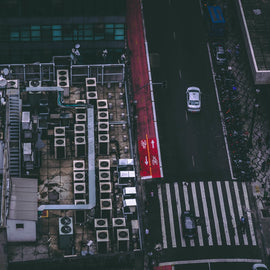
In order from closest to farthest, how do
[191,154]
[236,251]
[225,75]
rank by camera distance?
[236,251], [191,154], [225,75]

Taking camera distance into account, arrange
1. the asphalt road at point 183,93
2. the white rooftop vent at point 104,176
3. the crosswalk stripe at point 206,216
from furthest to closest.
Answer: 1. the asphalt road at point 183,93
2. the crosswalk stripe at point 206,216
3. the white rooftop vent at point 104,176

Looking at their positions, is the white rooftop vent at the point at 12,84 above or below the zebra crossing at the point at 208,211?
above

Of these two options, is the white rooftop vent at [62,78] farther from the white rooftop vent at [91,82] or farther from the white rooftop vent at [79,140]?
the white rooftop vent at [79,140]

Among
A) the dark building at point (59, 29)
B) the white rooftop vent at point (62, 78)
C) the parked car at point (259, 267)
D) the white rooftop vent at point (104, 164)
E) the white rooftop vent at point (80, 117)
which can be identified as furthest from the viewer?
the dark building at point (59, 29)

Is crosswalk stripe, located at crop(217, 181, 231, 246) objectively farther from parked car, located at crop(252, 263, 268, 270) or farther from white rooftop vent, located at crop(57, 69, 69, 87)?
white rooftop vent, located at crop(57, 69, 69, 87)

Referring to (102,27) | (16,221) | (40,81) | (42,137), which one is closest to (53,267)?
(16,221)

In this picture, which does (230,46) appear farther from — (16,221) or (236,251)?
(16,221)

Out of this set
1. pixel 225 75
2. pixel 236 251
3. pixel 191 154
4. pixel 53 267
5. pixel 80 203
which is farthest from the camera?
pixel 225 75

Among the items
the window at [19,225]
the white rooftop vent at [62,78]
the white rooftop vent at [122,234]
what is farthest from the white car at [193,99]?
the window at [19,225]
